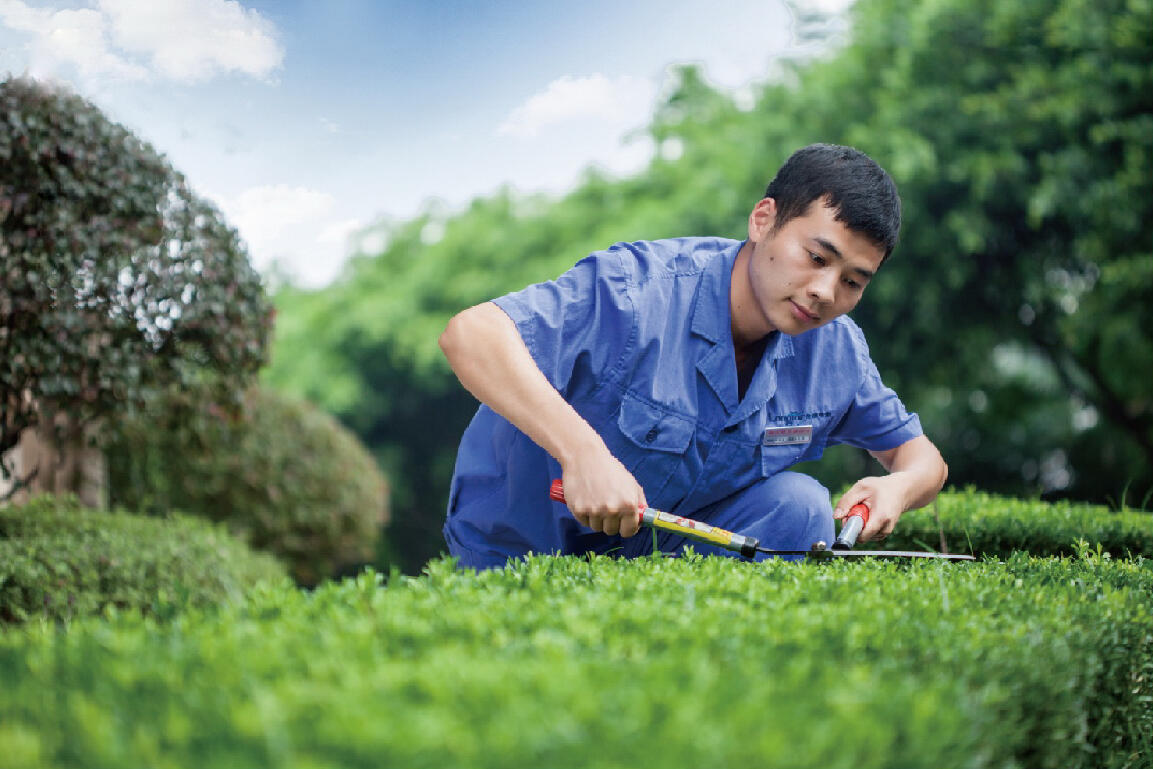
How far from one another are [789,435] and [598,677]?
228 cm

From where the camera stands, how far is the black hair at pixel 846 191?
2.96m

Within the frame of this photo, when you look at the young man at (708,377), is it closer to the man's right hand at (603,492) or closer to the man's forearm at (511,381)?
the man's forearm at (511,381)

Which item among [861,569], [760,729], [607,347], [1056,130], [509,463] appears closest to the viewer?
[760,729]

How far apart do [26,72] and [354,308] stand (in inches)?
475

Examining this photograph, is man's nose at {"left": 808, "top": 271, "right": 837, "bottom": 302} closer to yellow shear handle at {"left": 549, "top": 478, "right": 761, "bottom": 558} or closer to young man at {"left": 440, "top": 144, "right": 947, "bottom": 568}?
young man at {"left": 440, "top": 144, "right": 947, "bottom": 568}

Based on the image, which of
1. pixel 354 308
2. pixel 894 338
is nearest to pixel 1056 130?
pixel 894 338

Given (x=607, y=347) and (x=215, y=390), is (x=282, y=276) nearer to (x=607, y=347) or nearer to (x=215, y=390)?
(x=215, y=390)

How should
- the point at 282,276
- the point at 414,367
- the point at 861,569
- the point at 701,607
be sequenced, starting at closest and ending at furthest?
the point at 701,607, the point at 861,569, the point at 414,367, the point at 282,276

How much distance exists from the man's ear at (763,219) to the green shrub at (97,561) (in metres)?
2.08

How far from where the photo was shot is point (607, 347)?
121 inches

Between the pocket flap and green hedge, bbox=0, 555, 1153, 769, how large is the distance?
41.6 inches

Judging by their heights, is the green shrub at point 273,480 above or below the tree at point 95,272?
below

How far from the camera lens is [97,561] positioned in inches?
168

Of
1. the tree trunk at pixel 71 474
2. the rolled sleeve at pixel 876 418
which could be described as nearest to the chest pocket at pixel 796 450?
the rolled sleeve at pixel 876 418
